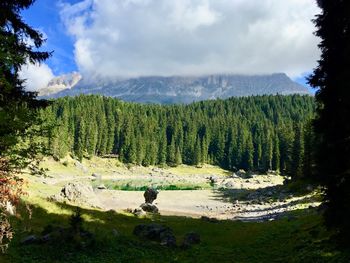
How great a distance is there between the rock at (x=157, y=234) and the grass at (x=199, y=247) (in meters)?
0.77

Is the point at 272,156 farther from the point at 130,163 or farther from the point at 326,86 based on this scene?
the point at 326,86

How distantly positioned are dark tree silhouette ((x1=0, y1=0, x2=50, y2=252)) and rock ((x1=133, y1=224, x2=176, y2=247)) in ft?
50.4

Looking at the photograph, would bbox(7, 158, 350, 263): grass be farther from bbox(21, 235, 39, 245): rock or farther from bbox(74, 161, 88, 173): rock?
bbox(74, 161, 88, 173): rock

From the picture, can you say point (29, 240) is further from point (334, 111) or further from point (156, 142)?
point (156, 142)

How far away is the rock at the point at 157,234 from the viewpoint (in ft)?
97.4

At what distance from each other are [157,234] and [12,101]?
61.4 ft

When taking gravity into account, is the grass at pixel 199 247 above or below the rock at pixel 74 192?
below

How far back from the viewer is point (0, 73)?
1328 centimetres

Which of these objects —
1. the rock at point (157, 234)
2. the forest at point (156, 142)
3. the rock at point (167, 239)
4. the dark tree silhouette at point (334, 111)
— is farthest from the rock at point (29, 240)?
the forest at point (156, 142)

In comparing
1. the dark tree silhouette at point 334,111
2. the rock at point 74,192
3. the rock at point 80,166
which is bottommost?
the rock at point 74,192

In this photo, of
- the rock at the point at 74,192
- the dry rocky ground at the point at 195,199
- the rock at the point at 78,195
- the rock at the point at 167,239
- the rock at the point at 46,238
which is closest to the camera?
the rock at the point at 46,238

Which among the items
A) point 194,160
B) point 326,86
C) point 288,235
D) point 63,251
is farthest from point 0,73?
point 194,160

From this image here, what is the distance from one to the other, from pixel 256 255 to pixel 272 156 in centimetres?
13674

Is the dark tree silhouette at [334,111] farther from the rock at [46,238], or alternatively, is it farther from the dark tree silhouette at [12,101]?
the rock at [46,238]
